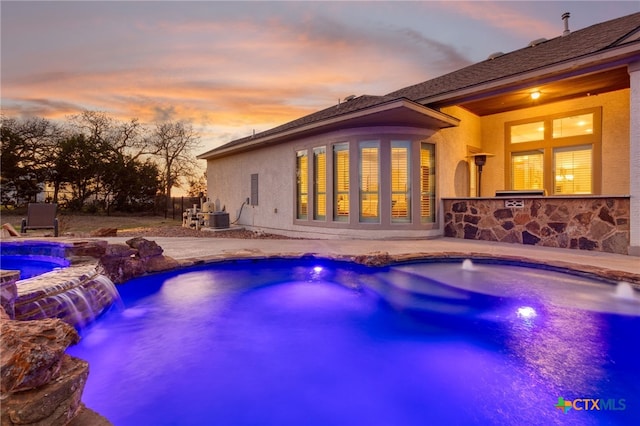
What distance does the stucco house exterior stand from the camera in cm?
698

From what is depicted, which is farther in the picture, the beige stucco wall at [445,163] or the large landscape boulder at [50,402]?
the beige stucco wall at [445,163]

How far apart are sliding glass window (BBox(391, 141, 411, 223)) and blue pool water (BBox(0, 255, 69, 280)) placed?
709cm

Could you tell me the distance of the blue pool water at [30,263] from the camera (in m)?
5.42

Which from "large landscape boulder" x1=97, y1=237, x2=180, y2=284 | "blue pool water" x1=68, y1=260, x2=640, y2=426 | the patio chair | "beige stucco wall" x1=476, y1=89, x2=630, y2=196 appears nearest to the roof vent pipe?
"beige stucco wall" x1=476, y1=89, x2=630, y2=196

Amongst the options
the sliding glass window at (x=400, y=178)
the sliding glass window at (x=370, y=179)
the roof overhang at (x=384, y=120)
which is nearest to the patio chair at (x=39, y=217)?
the roof overhang at (x=384, y=120)

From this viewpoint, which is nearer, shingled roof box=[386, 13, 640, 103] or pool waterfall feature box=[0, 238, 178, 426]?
pool waterfall feature box=[0, 238, 178, 426]

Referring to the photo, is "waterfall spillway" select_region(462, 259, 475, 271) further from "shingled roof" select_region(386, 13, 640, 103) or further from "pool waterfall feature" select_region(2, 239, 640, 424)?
"shingled roof" select_region(386, 13, 640, 103)

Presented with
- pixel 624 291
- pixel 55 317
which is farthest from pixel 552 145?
pixel 55 317

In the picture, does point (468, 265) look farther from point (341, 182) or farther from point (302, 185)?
point (302, 185)

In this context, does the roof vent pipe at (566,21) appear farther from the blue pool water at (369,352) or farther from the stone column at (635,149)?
the blue pool water at (369,352)

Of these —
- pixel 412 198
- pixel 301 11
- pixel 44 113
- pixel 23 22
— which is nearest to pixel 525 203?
pixel 412 198

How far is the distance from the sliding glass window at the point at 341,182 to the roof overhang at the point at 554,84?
100 inches

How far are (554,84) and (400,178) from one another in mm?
3924

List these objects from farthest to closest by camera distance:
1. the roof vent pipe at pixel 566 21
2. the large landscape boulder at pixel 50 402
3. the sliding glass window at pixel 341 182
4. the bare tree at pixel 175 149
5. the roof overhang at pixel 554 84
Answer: the bare tree at pixel 175 149 < the roof vent pipe at pixel 566 21 < the sliding glass window at pixel 341 182 < the roof overhang at pixel 554 84 < the large landscape boulder at pixel 50 402
